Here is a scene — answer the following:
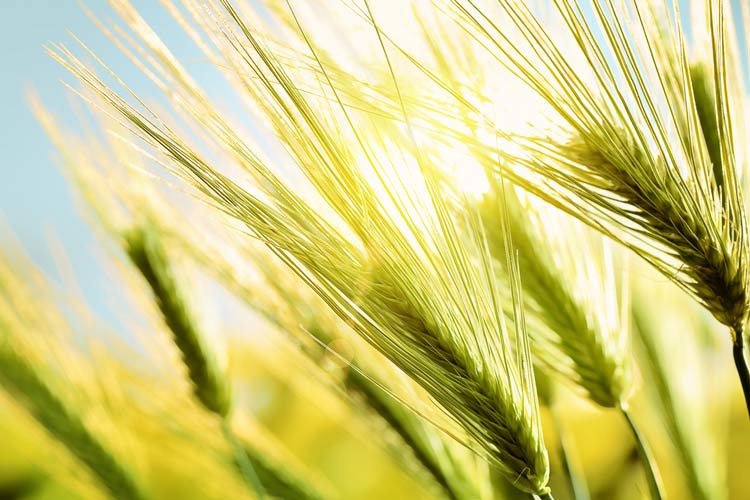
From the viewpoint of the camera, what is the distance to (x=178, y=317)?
564 millimetres

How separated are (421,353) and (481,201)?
0.14 meters

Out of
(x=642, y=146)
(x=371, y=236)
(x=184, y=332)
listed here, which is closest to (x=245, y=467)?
(x=184, y=332)

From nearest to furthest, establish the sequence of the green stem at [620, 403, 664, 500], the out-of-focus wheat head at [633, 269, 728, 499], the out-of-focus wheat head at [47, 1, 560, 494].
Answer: the out-of-focus wheat head at [47, 1, 560, 494] < the green stem at [620, 403, 664, 500] < the out-of-focus wheat head at [633, 269, 728, 499]

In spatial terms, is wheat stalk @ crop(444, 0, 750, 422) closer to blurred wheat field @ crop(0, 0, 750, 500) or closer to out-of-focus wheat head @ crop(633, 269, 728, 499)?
blurred wheat field @ crop(0, 0, 750, 500)

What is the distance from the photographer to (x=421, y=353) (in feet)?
1.24

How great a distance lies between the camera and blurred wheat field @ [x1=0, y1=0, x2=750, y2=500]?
14.6 inches

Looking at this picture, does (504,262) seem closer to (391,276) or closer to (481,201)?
(481,201)

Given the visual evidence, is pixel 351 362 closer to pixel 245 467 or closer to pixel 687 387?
pixel 245 467

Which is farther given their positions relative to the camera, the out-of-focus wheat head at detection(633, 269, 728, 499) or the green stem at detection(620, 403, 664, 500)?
the out-of-focus wheat head at detection(633, 269, 728, 499)

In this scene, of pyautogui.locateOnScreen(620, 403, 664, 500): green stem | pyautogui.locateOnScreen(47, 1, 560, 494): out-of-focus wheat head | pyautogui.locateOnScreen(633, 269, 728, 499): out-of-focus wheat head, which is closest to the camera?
pyautogui.locateOnScreen(47, 1, 560, 494): out-of-focus wheat head

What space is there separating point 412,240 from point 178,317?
284mm

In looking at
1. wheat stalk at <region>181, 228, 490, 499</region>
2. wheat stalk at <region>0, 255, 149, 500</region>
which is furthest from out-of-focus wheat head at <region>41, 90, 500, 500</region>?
wheat stalk at <region>0, 255, 149, 500</region>

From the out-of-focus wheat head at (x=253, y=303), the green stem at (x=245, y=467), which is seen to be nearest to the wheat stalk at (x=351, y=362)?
the out-of-focus wheat head at (x=253, y=303)

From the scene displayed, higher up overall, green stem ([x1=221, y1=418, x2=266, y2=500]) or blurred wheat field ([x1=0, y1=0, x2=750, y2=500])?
blurred wheat field ([x1=0, y1=0, x2=750, y2=500])
